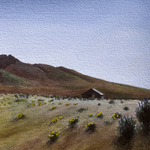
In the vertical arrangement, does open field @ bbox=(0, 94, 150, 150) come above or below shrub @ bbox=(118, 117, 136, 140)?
below

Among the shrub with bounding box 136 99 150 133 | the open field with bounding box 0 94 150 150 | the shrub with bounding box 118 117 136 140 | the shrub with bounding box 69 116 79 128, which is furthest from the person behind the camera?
the shrub with bounding box 69 116 79 128

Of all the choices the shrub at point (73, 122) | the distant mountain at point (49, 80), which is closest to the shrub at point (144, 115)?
the shrub at point (73, 122)

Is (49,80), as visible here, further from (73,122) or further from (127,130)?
(127,130)

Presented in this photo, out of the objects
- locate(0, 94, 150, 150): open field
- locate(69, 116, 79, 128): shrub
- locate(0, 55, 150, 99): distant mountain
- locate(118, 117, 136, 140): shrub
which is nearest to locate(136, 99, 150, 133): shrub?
locate(118, 117, 136, 140): shrub

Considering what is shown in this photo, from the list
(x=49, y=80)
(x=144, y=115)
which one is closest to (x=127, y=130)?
(x=144, y=115)

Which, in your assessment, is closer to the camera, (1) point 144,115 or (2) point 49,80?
(1) point 144,115

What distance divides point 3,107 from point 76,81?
44084 mm

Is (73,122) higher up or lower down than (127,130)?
lower down

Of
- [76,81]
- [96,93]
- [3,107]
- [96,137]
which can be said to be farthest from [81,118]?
[76,81]

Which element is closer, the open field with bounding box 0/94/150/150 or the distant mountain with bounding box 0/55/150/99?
the open field with bounding box 0/94/150/150

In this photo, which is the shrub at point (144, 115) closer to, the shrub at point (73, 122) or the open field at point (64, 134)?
the open field at point (64, 134)

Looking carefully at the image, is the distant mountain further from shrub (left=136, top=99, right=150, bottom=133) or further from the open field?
shrub (left=136, top=99, right=150, bottom=133)

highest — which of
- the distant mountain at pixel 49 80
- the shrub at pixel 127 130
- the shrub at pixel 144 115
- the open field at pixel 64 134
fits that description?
the distant mountain at pixel 49 80

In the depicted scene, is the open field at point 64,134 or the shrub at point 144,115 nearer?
the shrub at point 144,115
